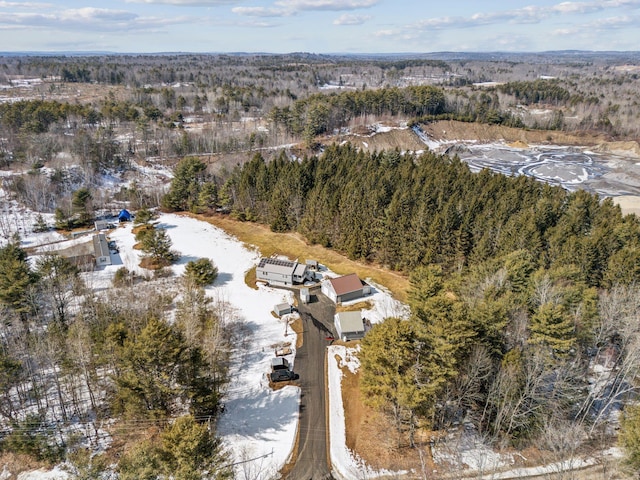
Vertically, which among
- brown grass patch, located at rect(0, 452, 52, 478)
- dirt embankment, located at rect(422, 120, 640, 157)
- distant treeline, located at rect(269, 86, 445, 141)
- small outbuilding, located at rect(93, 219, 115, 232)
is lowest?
brown grass patch, located at rect(0, 452, 52, 478)

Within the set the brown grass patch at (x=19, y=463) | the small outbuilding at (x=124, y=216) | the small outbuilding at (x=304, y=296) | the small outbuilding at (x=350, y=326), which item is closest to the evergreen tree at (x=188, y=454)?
the brown grass patch at (x=19, y=463)

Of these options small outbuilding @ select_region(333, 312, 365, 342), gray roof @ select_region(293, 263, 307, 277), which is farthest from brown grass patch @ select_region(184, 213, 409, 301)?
small outbuilding @ select_region(333, 312, 365, 342)

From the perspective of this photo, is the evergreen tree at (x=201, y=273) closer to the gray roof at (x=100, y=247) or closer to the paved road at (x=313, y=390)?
the gray roof at (x=100, y=247)

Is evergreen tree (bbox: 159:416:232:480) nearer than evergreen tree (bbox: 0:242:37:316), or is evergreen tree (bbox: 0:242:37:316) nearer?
evergreen tree (bbox: 159:416:232:480)

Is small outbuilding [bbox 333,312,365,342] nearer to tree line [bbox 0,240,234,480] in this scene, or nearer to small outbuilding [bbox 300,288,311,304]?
small outbuilding [bbox 300,288,311,304]

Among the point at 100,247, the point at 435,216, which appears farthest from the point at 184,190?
the point at 435,216

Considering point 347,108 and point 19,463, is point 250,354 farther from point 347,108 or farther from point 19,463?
point 347,108
